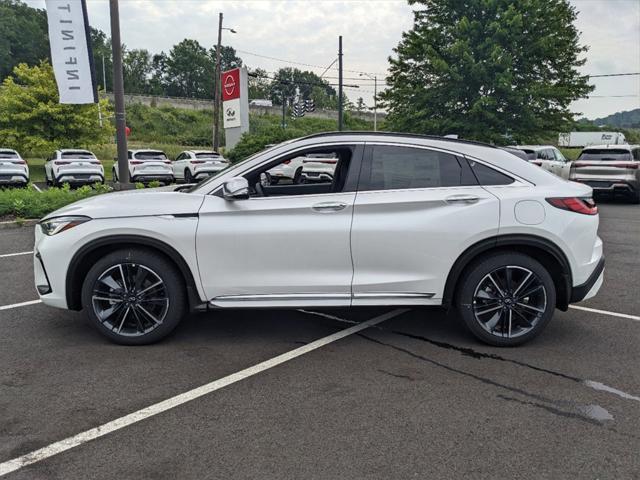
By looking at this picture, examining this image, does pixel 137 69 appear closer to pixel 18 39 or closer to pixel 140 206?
pixel 18 39

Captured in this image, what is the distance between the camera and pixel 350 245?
13.7 feet

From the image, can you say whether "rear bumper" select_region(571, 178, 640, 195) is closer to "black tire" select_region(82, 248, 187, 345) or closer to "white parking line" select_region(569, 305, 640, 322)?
"white parking line" select_region(569, 305, 640, 322)

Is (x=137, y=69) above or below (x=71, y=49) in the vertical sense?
above

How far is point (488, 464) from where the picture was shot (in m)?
2.75

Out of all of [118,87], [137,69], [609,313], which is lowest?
[609,313]

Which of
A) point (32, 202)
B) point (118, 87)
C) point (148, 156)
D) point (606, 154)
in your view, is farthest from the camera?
point (148, 156)

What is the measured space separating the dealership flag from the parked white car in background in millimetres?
8712

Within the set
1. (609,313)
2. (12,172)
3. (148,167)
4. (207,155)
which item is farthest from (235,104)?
(609,313)

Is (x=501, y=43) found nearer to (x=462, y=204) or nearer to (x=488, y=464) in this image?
(x=462, y=204)

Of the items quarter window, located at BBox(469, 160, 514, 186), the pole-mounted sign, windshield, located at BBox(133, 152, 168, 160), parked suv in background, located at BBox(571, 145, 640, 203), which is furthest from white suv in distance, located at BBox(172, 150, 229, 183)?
quarter window, located at BBox(469, 160, 514, 186)

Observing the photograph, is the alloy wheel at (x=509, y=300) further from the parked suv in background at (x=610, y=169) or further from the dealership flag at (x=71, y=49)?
the parked suv in background at (x=610, y=169)

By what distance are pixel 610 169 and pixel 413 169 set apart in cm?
1333

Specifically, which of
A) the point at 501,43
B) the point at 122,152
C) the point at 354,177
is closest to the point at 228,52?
the point at 501,43

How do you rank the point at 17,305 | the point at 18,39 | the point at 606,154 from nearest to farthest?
the point at 17,305, the point at 606,154, the point at 18,39
